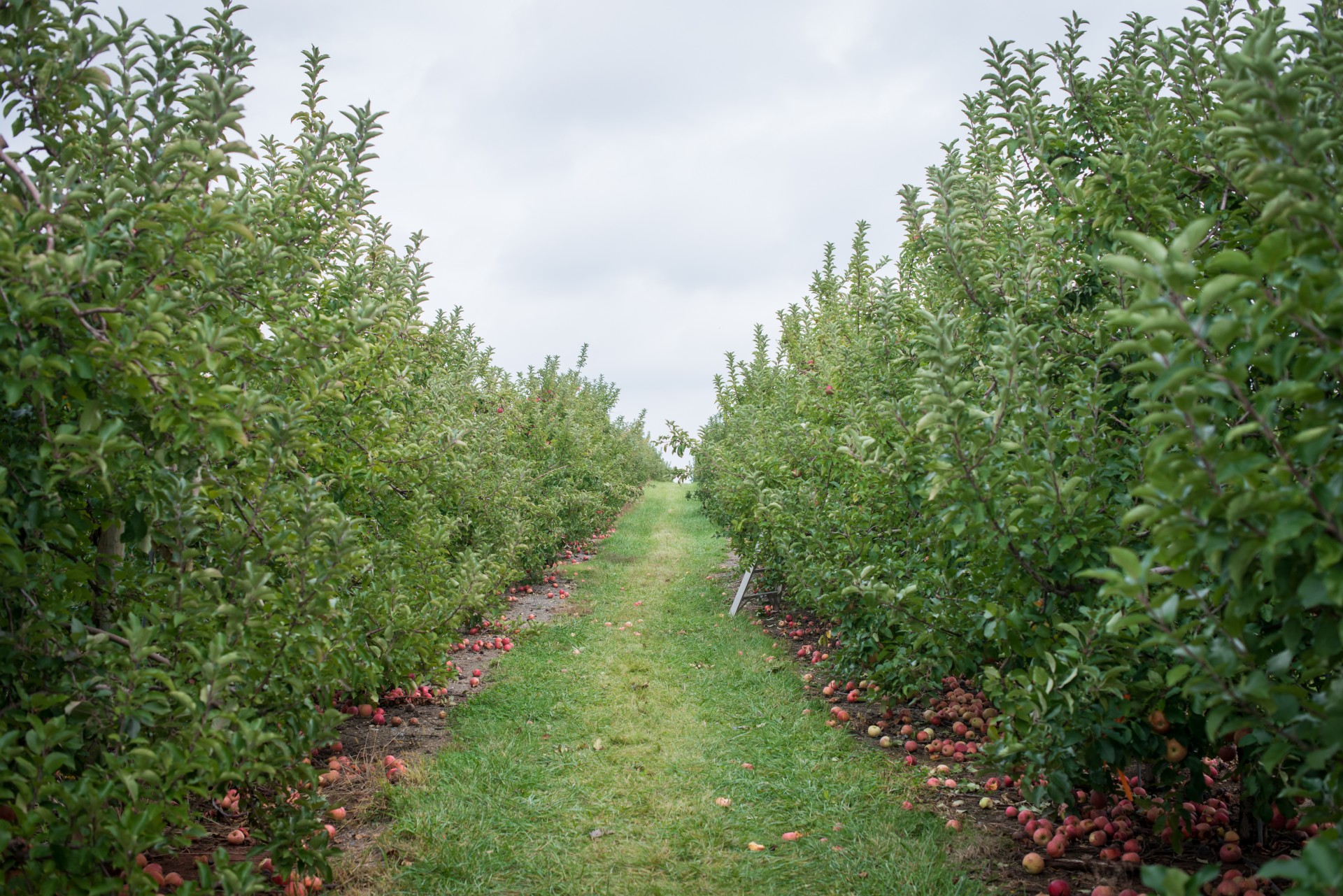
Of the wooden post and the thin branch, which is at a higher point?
the thin branch

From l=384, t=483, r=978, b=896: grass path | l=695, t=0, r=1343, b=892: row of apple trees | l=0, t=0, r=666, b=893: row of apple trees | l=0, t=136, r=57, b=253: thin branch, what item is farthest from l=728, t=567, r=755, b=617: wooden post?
l=0, t=136, r=57, b=253: thin branch

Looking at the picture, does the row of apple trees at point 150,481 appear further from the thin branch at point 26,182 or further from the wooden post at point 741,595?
the wooden post at point 741,595

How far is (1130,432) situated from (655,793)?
302 cm

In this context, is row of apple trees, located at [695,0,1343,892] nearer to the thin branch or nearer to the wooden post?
the thin branch

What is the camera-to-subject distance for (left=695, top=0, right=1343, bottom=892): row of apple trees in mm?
1593

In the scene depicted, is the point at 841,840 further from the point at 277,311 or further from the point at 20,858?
the point at 277,311

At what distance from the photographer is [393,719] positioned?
208 inches

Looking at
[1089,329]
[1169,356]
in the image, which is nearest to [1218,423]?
[1169,356]

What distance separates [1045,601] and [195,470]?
3195 mm

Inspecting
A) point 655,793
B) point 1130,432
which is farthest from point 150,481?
point 1130,432

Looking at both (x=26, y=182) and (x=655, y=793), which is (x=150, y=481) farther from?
(x=655, y=793)

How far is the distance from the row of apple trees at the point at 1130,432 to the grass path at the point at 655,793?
79 centimetres

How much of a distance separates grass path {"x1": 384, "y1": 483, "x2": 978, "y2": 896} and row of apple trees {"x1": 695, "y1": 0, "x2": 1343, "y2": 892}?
0.79m

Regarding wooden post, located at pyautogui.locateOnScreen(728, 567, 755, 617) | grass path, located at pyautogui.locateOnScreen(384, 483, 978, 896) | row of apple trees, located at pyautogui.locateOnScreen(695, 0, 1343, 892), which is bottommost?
grass path, located at pyautogui.locateOnScreen(384, 483, 978, 896)
